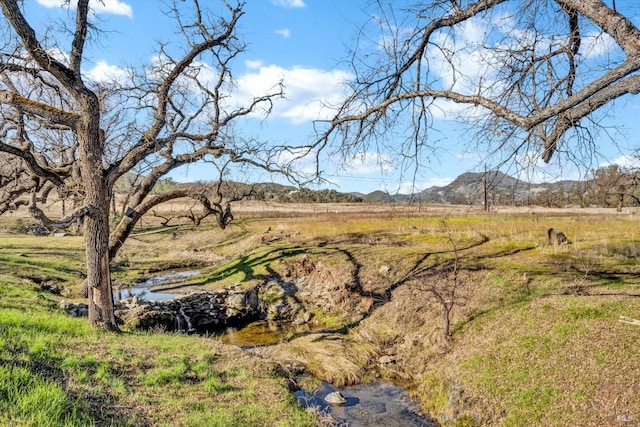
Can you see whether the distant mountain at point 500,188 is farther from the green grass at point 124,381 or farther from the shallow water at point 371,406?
the shallow water at point 371,406

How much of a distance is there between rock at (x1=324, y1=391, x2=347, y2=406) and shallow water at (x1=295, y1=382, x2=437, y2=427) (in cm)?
8

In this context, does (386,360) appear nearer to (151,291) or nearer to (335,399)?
(335,399)

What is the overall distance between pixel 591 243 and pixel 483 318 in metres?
10.0

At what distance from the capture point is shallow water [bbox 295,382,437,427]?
26.3ft

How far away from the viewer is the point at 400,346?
11461 mm

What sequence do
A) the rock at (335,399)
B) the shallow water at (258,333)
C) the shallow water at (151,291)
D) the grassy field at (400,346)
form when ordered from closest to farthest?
the grassy field at (400,346)
the rock at (335,399)
the shallow water at (258,333)
the shallow water at (151,291)

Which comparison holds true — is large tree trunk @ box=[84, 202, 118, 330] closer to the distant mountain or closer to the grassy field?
the grassy field

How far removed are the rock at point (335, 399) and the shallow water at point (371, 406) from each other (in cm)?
8

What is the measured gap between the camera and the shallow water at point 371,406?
8.02 m

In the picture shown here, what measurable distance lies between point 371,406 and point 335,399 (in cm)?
79

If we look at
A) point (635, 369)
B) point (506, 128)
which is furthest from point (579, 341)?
point (506, 128)

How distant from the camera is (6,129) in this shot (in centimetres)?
1491

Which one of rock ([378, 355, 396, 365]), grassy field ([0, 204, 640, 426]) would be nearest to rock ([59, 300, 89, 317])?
grassy field ([0, 204, 640, 426])

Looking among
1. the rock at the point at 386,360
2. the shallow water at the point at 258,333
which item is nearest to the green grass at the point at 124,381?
the rock at the point at 386,360
